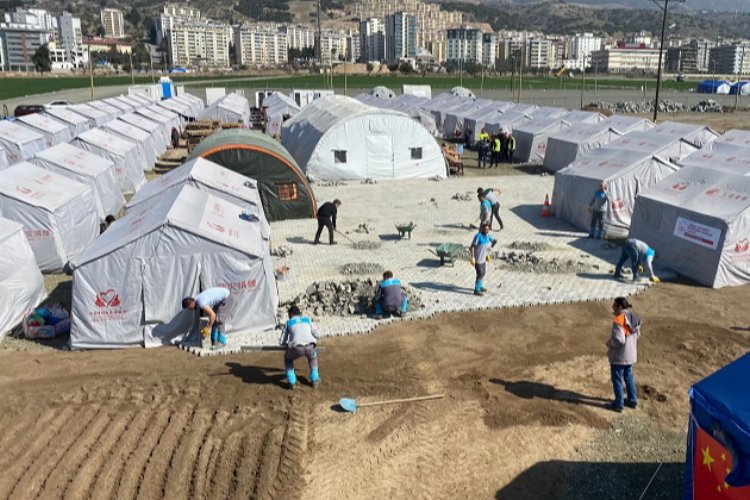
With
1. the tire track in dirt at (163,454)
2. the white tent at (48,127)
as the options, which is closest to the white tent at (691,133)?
the tire track in dirt at (163,454)

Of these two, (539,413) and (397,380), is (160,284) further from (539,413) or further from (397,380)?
(539,413)

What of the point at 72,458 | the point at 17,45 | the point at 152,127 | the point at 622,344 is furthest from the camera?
the point at 17,45

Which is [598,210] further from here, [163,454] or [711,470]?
[163,454]

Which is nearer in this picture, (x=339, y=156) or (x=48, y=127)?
(x=339, y=156)

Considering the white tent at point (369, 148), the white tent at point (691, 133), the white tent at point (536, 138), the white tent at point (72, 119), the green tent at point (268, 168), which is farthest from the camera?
the white tent at point (72, 119)

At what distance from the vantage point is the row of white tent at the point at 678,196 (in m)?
15.0

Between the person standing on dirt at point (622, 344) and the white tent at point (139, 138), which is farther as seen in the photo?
the white tent at point (139, 138)

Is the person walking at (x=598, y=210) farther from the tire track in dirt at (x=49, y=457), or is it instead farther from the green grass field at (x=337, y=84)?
the green grass field at (x=337, y=84)

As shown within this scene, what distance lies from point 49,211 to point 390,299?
31.0 feet

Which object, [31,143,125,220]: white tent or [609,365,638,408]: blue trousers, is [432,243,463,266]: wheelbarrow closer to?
[609,365,638,408]: blue trousers

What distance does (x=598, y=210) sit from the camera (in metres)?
18.8

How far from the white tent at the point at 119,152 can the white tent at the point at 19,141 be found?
3.05m

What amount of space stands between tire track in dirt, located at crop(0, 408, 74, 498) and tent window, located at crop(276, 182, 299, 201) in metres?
12.1

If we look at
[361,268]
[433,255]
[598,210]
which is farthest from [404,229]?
[598,210]
